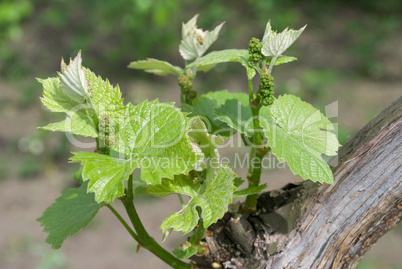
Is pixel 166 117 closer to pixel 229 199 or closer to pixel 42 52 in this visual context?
pixel 229 199

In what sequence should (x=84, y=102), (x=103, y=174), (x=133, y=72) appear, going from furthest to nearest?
(x=133, y=72) → (x=84, y=102) → (x=103, y=174)

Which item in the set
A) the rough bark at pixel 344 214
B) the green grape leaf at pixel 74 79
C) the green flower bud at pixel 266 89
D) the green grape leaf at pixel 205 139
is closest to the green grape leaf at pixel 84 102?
the green grape leaf at pixel 74 79

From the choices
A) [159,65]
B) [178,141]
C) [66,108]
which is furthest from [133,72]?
[178,141]

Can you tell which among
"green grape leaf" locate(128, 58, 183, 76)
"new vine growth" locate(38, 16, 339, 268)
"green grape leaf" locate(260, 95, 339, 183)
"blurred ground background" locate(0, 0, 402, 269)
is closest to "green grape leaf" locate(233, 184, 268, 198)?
"new vine growth" locate(38, 16, 339, 268)

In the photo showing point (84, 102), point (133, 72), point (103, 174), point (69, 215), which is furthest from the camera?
point (133, 72)

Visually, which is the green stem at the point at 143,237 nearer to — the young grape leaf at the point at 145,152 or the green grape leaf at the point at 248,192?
the young grape leaf at the point at 145,152

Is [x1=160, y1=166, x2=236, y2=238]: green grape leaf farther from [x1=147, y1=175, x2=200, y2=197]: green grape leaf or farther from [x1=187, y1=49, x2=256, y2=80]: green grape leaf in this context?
[x1=187, y1=49, x2=256, y2=80]: green grape leaf

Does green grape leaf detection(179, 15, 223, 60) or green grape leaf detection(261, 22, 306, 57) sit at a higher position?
green grape leaf detection(179, 15, 223, 60)

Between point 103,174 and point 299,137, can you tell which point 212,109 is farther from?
point 103,174
